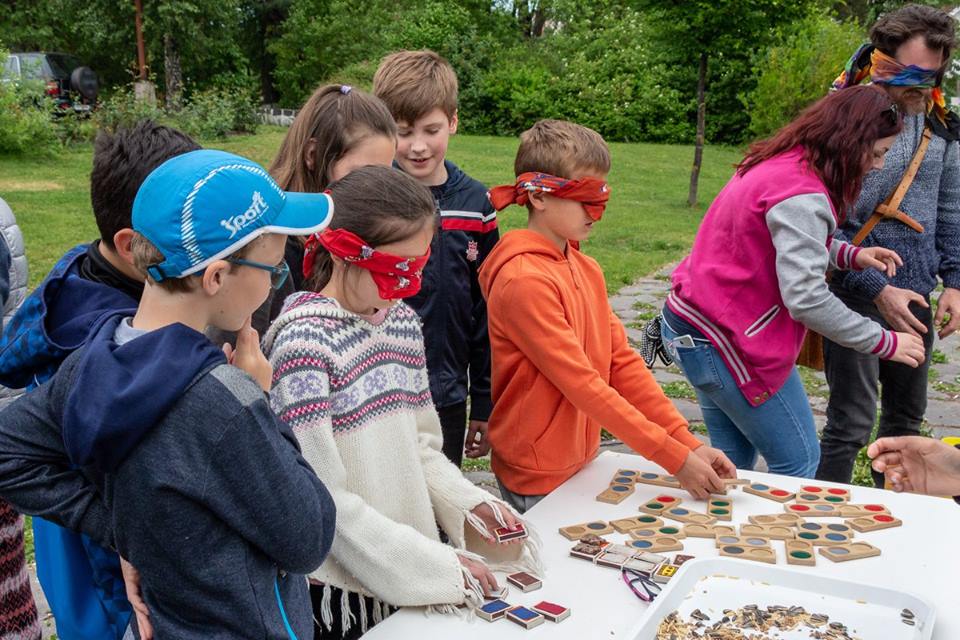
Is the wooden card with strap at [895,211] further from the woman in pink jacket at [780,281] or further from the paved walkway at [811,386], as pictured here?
the paved walkway at [811,386]

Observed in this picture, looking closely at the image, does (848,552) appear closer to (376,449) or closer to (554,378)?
(554,378)

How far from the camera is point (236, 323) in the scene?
1.57m

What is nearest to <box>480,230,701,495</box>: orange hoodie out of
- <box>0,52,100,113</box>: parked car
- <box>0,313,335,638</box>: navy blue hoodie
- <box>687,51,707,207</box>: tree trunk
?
<box>0,313,335,638</box>: navy blue hoodie

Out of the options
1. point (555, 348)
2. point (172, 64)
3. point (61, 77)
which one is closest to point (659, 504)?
point (555, 348)

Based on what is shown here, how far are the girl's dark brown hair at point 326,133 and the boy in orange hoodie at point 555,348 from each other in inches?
18.5

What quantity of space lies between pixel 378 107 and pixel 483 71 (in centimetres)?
2402

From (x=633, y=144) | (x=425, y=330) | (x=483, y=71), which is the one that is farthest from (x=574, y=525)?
(x=483, y=71)

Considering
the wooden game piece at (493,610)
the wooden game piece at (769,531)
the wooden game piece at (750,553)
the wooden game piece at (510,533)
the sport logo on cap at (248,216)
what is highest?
the sport logo on cap at (248,216)

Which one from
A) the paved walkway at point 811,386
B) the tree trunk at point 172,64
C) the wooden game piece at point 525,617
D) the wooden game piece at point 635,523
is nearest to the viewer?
the wooden game piece at point 525,617

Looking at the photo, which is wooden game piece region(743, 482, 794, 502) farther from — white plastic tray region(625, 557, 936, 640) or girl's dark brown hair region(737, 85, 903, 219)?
girl's dark brown hair region(737, 85, 903, 219)

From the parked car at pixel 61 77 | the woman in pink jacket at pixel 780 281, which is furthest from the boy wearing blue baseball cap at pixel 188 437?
the parked car at pixel 61 77

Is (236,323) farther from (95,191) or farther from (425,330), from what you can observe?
(425,330)

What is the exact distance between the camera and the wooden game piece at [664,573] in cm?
199

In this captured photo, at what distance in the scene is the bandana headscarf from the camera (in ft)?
11.0
